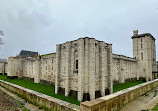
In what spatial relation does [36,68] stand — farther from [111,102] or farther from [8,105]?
[111,102]

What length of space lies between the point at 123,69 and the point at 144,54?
1115 centimetres

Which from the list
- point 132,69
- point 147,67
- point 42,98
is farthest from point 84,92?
point 147,67

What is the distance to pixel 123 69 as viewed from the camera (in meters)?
23.9

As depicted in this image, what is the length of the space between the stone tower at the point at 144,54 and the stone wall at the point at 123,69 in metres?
1.77

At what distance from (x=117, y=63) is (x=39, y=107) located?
18339mm

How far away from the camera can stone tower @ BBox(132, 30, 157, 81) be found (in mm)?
29000

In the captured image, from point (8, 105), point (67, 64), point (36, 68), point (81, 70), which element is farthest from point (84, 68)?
point (36, 68)

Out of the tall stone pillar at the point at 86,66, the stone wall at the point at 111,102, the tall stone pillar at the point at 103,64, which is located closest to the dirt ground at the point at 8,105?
the stone wall at the point at 111,102

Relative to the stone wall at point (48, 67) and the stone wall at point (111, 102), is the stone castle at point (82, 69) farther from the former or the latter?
the stone wall at point (111, 102)

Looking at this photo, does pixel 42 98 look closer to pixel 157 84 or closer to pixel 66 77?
pixel 66 77

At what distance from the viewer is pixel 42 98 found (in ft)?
27.3

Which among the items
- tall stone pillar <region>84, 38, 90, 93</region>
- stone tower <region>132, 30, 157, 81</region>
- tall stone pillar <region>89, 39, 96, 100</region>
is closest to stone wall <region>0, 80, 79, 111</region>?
tall stone pillar <region>84, 38, 90, 93</region>

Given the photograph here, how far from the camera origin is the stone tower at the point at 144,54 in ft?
95.1

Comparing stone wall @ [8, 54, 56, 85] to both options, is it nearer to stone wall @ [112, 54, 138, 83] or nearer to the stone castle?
the stone castle
